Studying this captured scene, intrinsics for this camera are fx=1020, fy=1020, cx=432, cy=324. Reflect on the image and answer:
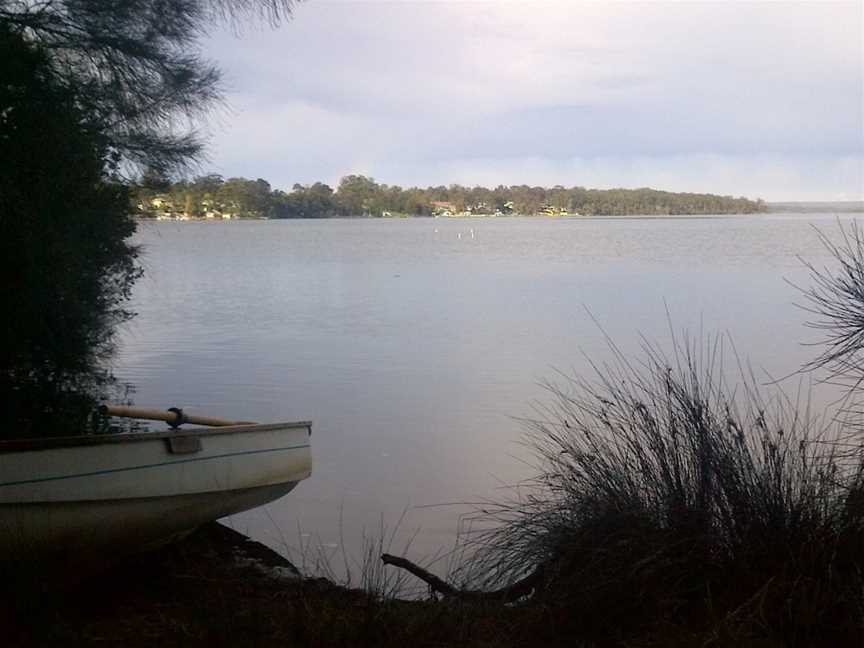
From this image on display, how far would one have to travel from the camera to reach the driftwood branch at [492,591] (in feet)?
13.5

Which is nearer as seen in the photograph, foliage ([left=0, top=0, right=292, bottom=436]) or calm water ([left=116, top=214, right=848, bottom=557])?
foliage ([left=0, top=0, right=292, bottom=436])

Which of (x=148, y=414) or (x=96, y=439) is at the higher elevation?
(x=96, y=439)

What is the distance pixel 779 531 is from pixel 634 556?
0.56m

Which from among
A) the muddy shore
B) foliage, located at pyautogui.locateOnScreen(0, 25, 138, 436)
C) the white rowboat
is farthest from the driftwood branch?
foliage, located at pyautogui.locateOnScreen(0, 25, 138, 436)

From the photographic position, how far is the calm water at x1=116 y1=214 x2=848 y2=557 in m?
7.50

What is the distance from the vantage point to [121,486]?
14.6ft

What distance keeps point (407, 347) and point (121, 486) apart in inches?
398

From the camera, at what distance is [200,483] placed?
4934mm

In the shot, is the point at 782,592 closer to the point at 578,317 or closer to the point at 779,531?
the point at 779,531

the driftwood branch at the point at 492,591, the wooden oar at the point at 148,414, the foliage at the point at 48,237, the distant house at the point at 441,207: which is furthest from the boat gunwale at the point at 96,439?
the distant house at the point at 441,207

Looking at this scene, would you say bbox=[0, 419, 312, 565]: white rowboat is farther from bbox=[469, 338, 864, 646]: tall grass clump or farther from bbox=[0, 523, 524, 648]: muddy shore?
bbox=[469, 338, 864, 646]: tall grass clump

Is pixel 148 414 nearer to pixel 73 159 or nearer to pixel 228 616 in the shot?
pixel 73 159

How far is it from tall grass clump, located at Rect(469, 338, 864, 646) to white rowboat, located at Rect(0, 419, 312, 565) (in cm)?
150

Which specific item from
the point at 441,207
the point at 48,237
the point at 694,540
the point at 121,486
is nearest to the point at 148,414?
the point at 121,486
